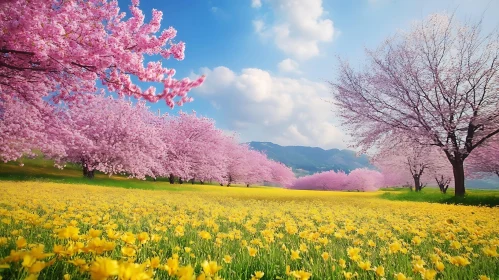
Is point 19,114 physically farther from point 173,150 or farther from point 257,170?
point 257,170

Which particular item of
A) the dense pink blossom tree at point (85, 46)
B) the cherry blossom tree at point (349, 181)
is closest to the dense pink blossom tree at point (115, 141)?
the dense pink blossom tree at point (85, 46)

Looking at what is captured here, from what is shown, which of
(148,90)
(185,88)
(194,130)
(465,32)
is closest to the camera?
(148,90)

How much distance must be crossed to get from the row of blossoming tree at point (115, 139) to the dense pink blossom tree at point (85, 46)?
23.9ft

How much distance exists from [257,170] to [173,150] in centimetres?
3175

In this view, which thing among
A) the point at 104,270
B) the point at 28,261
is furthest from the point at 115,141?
the point at 104,270

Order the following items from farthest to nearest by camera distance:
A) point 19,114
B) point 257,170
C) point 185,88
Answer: point 257,170
point 19,114
point 185,88

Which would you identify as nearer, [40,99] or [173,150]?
[40,99]

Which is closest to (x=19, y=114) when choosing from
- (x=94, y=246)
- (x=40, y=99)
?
(x=40, y=99)

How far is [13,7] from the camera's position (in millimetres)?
6184

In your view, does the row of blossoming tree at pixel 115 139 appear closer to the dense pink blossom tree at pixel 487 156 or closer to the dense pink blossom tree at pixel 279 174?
the dense pink blossom tree at pixel 487 156

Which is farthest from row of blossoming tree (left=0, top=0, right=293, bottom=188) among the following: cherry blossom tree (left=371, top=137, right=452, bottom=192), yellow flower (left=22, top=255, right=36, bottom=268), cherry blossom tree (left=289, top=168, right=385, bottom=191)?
cherry blossom tree (left=289, top=168, right=385, bottom=191)

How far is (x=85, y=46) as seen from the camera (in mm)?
7023

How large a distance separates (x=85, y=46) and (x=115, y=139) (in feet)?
90.9

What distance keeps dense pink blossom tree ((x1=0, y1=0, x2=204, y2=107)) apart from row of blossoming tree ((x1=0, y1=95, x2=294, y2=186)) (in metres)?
7.28
